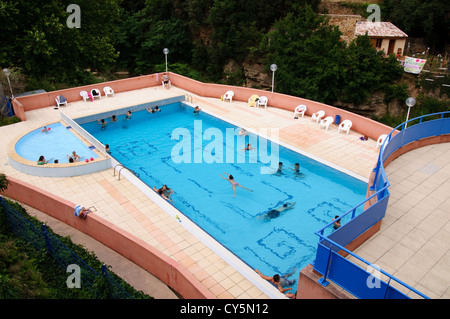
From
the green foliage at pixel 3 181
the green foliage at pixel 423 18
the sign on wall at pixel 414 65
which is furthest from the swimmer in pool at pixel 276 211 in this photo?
the green foliage at pixel 423 18

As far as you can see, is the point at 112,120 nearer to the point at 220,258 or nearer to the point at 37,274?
the point at 220,258

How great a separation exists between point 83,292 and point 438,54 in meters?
31.5

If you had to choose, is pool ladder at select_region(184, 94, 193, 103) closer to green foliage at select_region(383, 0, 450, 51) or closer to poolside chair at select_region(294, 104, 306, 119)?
poolside chair at select_region(294, 104, 306, 119)

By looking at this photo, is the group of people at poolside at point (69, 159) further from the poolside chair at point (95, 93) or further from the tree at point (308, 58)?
the tree at point (308, 58)

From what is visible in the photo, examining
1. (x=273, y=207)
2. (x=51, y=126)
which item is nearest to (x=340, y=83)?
(x=273, y=207)

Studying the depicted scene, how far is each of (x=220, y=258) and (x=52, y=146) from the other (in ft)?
32.9

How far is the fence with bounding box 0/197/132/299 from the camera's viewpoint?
797 cm

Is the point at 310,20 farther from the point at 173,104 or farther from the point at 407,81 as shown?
the point at 173,104

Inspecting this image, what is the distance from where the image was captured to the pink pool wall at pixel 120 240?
8359 millimetres

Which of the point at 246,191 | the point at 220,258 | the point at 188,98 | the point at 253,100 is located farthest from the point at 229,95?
the point at 220,258

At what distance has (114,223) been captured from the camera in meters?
10.9

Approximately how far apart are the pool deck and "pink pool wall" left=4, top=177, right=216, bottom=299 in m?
0.65

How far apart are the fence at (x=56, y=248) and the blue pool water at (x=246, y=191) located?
4133 mm

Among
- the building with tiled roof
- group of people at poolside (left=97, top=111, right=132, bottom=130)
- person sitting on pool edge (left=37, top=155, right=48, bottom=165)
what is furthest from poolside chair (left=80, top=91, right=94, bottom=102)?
the building with tiled roof
